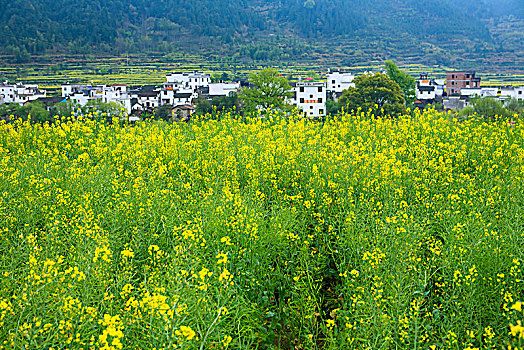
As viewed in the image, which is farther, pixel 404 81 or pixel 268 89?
pixel 404 81

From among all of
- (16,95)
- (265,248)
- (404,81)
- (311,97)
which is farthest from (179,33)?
(265,248)

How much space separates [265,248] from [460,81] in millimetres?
108000

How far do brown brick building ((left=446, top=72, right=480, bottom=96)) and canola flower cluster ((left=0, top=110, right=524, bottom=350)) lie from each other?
99.7m

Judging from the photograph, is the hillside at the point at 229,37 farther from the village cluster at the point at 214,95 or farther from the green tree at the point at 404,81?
the green tree at the point at 404,81

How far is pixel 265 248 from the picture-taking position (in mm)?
5039

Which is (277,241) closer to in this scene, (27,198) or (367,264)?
(367,264)

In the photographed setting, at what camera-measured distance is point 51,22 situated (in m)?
Result: 163

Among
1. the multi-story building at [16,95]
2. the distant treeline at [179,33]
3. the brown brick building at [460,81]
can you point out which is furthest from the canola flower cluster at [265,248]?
the distant treeline at [179,33]

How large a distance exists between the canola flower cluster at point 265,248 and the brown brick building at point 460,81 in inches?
3926

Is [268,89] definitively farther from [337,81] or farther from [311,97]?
[337,81]

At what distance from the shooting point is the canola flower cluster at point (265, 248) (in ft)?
11.7

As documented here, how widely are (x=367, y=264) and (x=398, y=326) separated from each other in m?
0.81

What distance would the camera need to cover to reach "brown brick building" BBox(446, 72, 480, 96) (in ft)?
322

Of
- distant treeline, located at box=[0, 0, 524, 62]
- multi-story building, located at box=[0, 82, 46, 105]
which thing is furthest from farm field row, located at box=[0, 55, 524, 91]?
multi-story building, located at box=[0, 82, 46, 105]
